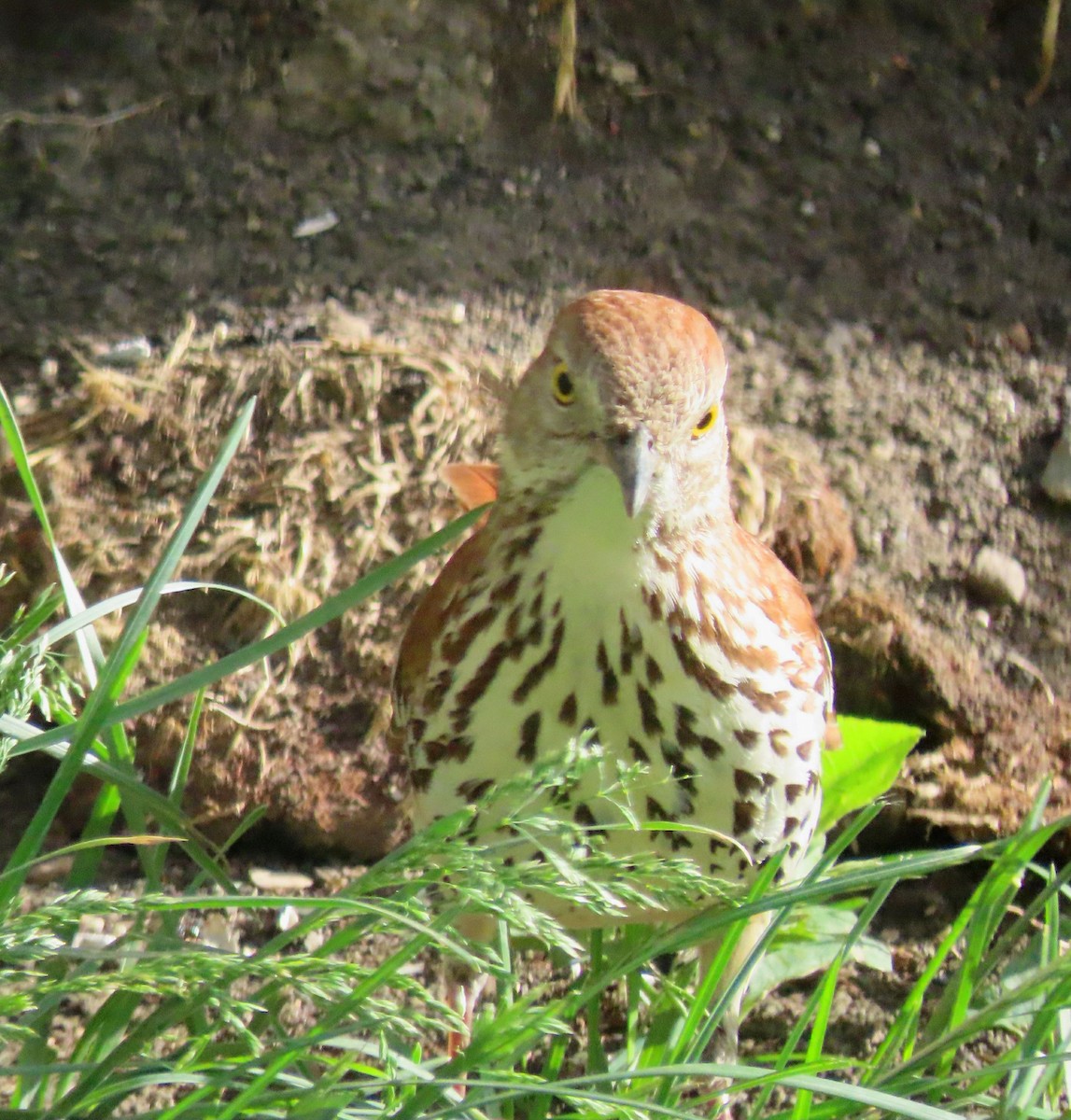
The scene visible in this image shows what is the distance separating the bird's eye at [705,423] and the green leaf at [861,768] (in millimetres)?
1056

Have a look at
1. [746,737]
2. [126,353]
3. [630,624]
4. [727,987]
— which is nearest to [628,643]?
[630,624]

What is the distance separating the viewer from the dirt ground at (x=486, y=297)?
364 centimetres

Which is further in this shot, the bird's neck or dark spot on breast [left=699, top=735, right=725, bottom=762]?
dark spot on breast [left=699, top=735, right=725, bottom=762]

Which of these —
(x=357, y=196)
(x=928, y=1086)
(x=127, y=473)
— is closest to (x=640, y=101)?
(x=357, y=196)

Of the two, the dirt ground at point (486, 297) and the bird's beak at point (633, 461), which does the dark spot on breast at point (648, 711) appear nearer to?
the bird's beak at point (633, 461)

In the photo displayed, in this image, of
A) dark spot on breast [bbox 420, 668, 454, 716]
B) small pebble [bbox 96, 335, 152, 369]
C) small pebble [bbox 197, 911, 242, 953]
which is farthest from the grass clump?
small pebble [bbox 96, 335, 152, 369]

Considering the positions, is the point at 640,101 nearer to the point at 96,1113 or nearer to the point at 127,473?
the point at 127,473

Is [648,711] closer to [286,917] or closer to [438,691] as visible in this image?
[438,691]

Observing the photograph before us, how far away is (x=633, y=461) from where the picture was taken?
2207 mm

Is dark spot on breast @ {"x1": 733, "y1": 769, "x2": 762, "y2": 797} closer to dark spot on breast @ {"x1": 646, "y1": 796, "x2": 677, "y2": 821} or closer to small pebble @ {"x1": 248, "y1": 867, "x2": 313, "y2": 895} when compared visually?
dark spot on breast @ {"x1": 646, "y1": 796, "x2": 677, "y2": 821}

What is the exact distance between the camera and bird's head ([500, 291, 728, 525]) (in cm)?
224

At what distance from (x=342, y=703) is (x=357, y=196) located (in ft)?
5.25

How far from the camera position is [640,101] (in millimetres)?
4750

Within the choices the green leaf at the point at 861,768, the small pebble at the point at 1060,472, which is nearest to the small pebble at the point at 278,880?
the green leaf at the point at 861,768
